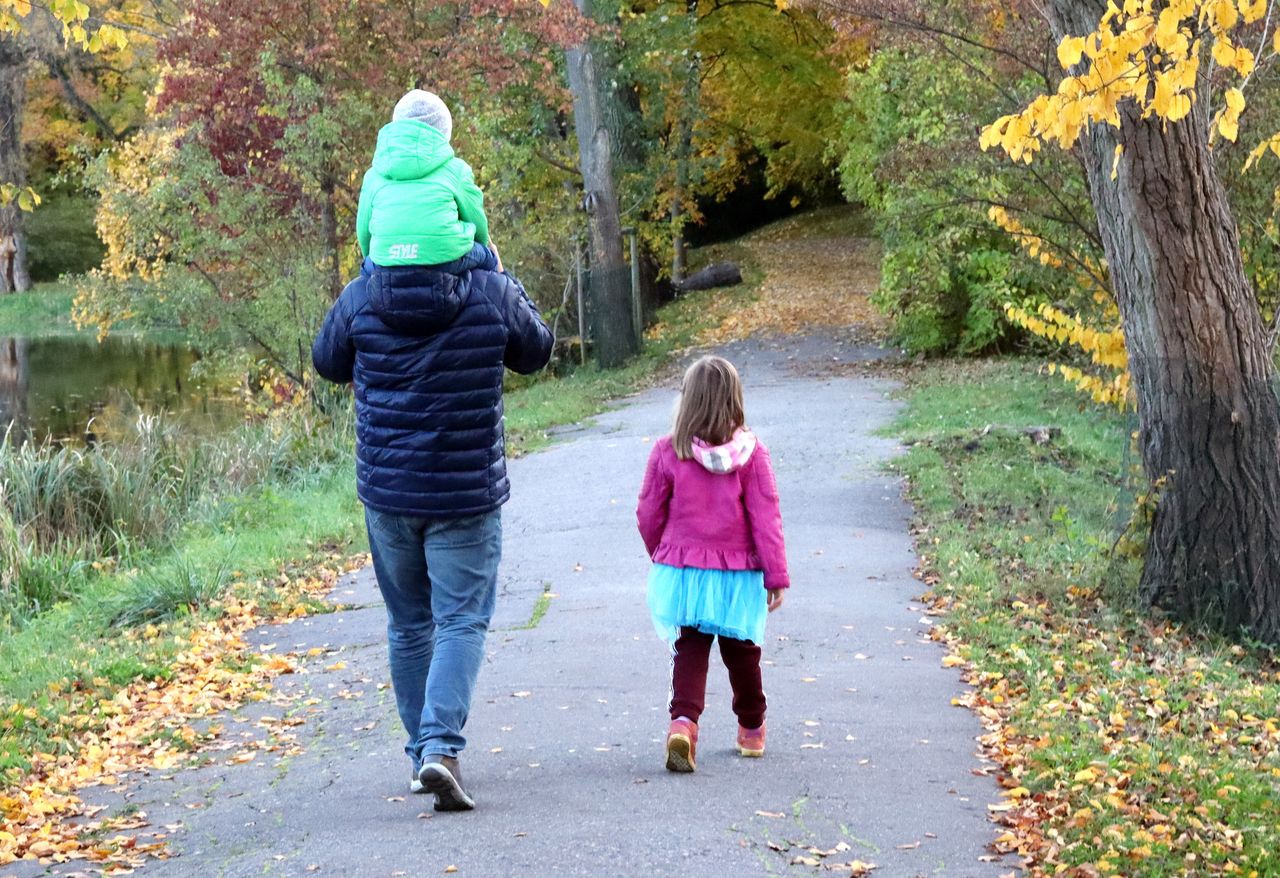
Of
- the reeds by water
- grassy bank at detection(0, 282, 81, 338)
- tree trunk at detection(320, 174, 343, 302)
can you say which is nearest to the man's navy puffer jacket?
the reeds by water

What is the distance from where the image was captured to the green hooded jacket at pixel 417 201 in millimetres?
4961

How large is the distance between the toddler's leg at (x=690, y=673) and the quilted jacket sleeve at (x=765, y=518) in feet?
1.11

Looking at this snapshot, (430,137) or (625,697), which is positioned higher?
(430,137)

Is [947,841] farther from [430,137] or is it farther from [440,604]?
[430,137]

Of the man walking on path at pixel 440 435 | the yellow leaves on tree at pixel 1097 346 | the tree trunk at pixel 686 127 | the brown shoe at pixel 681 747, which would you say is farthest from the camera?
the tree trunk at pixel 686 127

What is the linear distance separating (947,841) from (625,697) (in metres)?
2.01

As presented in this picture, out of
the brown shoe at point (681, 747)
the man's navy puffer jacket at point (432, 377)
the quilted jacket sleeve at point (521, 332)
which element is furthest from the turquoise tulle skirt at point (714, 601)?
the quilted jacket sleeve at point (521, 332)

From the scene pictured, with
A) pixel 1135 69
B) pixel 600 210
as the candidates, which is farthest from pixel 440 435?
pixel 600 210

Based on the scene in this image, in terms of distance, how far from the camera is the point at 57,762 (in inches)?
250

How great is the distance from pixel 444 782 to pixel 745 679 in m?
1.27

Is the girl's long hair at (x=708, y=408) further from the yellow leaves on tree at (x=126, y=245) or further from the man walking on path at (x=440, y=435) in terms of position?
the yellow leaves on tree at (x=126, y=245)

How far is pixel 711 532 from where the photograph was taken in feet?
18.2

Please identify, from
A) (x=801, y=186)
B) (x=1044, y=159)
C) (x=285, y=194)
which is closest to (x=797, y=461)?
(x=1044, y=159)

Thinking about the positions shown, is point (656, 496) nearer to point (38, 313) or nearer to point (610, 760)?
point (610, 760)
